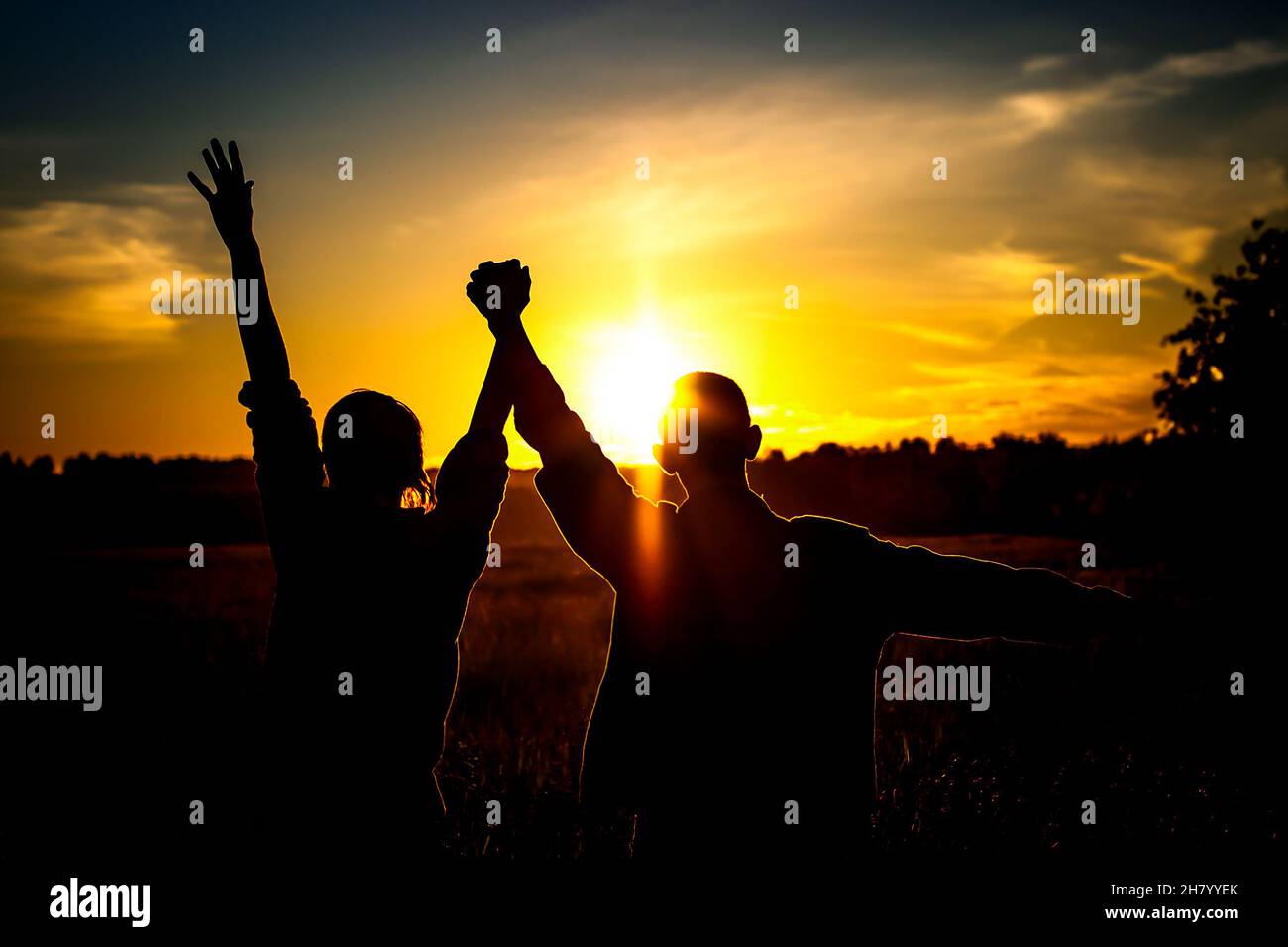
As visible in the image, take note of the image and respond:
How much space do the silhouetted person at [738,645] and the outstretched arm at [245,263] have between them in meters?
1.14

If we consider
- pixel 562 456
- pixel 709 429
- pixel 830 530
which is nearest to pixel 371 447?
pixel 562 456

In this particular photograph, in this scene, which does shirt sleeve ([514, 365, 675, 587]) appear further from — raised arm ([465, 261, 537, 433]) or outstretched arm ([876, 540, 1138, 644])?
outstretched arm ([876, 540, 1138, 644])

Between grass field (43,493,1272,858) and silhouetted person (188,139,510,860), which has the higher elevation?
silhouetted person (188,139,510,860)

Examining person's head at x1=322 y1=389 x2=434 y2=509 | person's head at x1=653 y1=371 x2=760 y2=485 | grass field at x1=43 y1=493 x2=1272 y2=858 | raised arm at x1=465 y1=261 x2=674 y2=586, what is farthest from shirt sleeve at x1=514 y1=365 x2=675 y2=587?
grass field at x1=43 y1=493 x2=1272 y2=858

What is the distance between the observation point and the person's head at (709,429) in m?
2.70

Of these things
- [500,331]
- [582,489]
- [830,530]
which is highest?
[500,331]

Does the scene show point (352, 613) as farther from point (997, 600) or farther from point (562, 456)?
point (997, 600)

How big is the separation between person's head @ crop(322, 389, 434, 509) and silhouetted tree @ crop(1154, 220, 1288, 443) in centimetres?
2860

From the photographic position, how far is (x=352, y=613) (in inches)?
Result: 110

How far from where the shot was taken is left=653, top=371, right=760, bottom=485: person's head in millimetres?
2701

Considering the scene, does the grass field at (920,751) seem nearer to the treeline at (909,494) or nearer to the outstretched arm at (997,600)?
the outstretched arm at (997,600)

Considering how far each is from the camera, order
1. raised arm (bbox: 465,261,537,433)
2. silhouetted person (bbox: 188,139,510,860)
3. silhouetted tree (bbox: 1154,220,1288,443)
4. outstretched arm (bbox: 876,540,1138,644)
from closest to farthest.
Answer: outstretched arm (bbox: 876,540,1138,644)
silhouetted person (bbox: 188,139,510,860)
raised arm (bbox: 465,261,537,433)
silhouetted tree (bbox: 1154,220,1288,443)

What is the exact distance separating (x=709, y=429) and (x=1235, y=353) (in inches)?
1183
